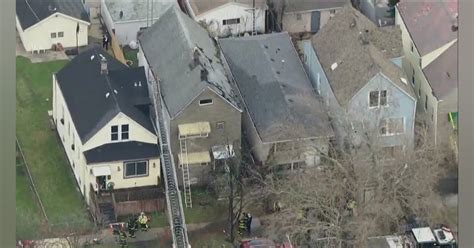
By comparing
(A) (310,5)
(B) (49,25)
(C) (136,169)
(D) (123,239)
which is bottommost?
(D) (123,239)

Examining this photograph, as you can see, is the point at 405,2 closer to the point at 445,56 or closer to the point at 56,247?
the point at 445,56

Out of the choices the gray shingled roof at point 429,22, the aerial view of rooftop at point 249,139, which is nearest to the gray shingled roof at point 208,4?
the aerial view of rooftop at point 249,139

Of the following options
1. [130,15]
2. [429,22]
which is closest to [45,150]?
[130,15]

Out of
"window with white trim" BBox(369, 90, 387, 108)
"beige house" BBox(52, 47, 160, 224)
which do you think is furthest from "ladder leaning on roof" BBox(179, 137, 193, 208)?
"window with white trim" BBox(369, 90, 387, 108)

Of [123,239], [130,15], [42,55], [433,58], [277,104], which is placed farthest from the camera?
[130,15]

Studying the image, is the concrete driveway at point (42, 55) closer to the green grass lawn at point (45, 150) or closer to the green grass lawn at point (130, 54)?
the green grass lawn at point (45, 150)

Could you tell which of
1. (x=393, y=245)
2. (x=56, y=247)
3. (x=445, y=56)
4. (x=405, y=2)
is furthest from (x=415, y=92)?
(x=56, y=247)

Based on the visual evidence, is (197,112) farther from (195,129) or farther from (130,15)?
(130,15)
